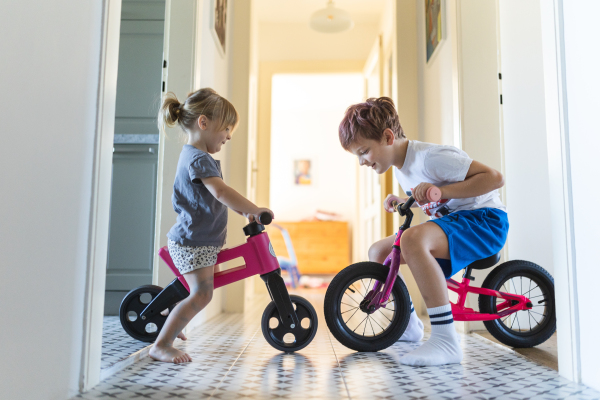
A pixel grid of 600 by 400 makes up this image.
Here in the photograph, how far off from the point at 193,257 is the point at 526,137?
1527 millimetres

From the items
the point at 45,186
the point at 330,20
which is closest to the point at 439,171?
the point at 45,186

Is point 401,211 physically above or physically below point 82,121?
below

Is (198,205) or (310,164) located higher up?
(310,164)

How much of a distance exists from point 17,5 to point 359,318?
2057 mm

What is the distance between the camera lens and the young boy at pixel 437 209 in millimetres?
1350

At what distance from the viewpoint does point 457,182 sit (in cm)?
141

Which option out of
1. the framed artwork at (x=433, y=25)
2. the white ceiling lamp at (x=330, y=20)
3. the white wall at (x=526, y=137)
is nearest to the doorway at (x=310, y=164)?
the white ceiling lamp at (x=330, y=20)

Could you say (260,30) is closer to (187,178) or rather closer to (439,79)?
(439,79)

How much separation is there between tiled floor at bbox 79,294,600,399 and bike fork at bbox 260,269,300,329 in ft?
0.41

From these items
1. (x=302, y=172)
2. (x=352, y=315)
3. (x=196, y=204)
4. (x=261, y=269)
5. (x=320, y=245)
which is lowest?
(x=352, y=315)

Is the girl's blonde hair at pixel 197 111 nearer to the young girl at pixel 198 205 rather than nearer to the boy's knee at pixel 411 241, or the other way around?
the young girl at pixel 198 205

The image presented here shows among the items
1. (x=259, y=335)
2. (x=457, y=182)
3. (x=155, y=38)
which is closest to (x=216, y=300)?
(x=259, y=335)

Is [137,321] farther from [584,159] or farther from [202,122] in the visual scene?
[584,159]

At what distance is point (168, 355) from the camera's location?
1.38 m
